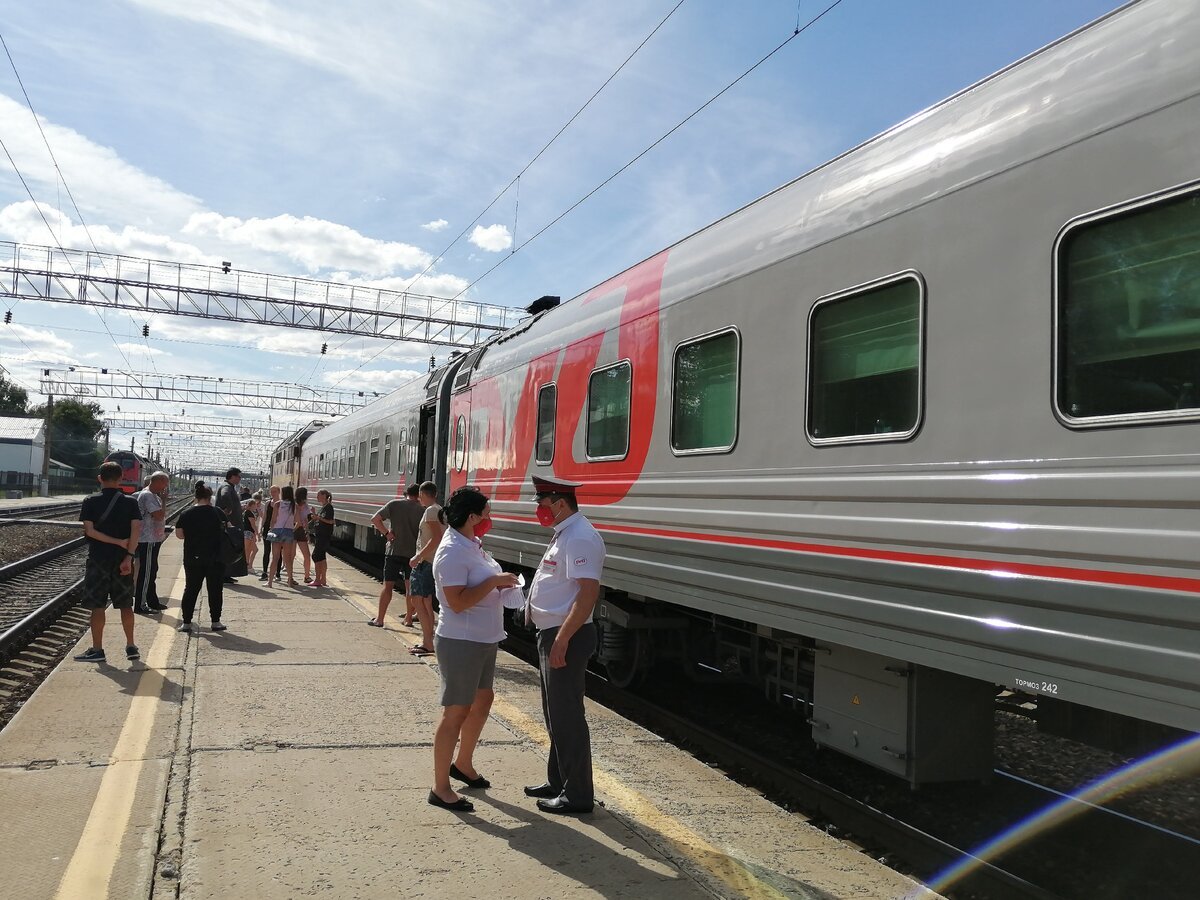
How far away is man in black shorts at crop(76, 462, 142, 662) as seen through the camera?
322 inches

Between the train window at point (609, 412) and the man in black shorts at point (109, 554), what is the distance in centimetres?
385

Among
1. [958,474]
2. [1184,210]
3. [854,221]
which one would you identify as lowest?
[958,474]

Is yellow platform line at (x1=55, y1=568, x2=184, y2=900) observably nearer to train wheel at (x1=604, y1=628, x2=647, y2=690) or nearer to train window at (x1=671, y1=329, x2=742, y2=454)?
train wheel at (x1=604, y1=628, x2=647, y2=690)

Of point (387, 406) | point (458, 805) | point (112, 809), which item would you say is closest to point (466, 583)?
point (458, 805)

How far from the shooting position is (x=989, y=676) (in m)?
3.81

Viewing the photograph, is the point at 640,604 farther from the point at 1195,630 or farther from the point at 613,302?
the point at 1195,630

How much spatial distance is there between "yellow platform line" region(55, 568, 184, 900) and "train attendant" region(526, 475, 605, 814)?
182 cm

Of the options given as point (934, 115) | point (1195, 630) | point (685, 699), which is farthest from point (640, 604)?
point (1195, 630)

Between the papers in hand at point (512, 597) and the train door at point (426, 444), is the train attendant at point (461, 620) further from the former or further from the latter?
the train door at point (426, 444)

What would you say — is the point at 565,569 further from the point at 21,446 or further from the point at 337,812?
the point at 21,446

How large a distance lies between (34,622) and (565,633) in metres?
8.85

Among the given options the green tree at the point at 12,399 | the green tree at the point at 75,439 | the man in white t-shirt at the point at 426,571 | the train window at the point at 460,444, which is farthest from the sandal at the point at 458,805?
the green tree at the point at 12,399

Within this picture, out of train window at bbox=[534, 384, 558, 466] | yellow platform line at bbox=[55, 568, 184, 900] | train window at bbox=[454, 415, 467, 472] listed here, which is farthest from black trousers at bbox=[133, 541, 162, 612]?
train window at bbox=[534, 384, 558, 466]

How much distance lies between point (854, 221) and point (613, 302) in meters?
2.94
